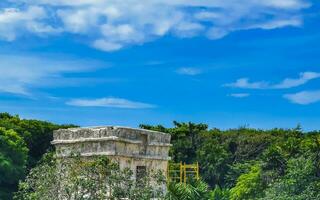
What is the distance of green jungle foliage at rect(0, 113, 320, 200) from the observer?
84.1ft

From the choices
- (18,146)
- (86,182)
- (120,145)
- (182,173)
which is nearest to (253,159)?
(182,173)

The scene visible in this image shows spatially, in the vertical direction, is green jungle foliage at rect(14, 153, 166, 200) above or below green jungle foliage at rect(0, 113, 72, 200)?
below

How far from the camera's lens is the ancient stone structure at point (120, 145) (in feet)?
69.0

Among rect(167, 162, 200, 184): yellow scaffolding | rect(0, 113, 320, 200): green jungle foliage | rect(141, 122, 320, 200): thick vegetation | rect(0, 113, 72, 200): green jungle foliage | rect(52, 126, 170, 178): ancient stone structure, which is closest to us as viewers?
rect(52, 126, 170, 178): ancient stone structure

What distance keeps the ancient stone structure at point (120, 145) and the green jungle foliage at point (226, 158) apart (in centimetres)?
139

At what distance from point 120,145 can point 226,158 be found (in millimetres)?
16973

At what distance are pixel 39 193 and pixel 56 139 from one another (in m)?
4.28

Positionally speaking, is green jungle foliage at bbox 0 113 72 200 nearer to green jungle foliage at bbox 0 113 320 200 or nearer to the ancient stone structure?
green jungle foliage at bbox 0 113 320 200

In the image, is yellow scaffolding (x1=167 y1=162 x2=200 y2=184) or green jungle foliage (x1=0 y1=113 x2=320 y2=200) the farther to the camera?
yellow scaffolding (x1=167 y1=162 x2=200 y2=184)

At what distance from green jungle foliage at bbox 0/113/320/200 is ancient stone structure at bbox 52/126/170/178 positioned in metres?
1.39

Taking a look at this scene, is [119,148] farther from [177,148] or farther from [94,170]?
[177,148]

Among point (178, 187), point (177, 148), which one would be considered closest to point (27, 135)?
point (177, 148)

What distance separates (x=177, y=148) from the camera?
38625 mm

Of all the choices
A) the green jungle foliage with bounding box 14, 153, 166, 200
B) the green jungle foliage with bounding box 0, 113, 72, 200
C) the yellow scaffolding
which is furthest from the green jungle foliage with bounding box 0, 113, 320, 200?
the yellow scaffolding
